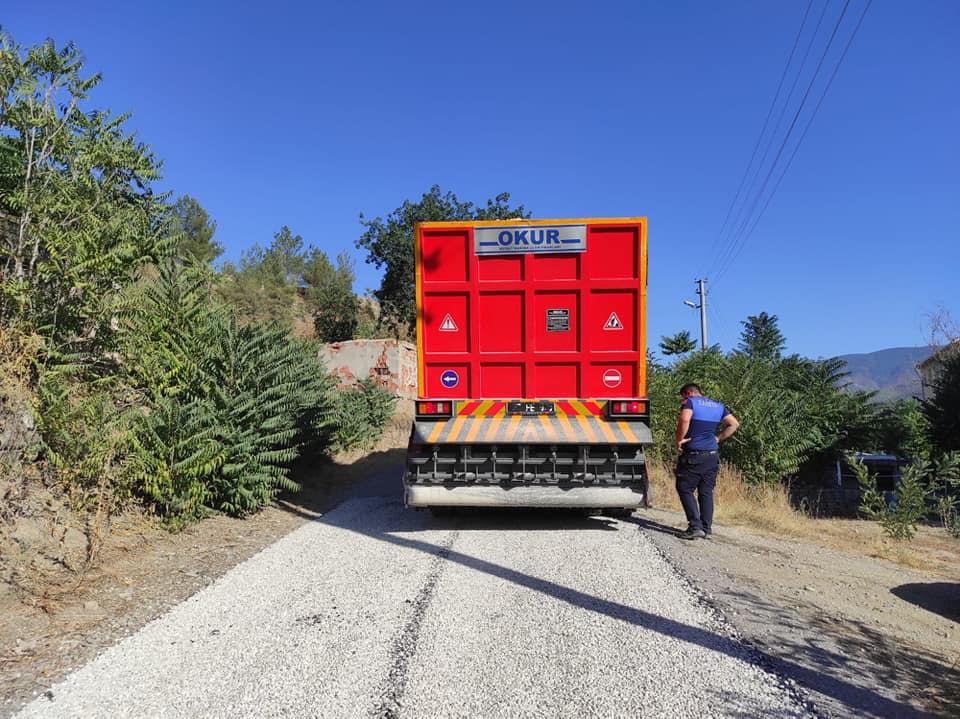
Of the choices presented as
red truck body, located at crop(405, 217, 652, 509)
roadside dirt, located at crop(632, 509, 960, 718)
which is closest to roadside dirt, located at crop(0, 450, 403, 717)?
red truck body, located at crop(405, 217, 652, 509)

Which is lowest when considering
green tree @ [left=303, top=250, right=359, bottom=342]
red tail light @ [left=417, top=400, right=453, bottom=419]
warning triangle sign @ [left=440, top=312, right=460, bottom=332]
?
red tail light @ [left=417, top=400, right=453, bottom=419]

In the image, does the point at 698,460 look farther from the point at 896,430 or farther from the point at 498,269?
the point at 896,430

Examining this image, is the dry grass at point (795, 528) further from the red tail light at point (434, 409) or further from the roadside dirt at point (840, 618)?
the red tail light at point (434, 409)

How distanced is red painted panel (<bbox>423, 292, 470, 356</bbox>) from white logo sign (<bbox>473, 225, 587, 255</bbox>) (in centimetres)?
63

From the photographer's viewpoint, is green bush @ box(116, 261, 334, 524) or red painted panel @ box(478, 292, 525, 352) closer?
green bush @ box(116, 261, 334, 524)

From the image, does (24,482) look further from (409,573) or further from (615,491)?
(615,491)

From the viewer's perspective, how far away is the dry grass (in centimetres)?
702

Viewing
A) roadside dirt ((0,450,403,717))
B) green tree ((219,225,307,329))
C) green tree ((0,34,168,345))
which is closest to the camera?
roadside dirt ((0,450,403,717))

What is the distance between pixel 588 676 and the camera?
3.31 metres

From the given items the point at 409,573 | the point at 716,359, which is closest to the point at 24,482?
the point at 409,573

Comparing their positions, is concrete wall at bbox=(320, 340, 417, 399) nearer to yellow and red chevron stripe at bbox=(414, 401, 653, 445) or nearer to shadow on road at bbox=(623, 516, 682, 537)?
shadow on road at bbox=(623, 516, 682, 537)

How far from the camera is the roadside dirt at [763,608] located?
10.8 ft

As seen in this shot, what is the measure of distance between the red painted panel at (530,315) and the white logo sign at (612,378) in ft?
0.04

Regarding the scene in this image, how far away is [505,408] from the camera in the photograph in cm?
699
